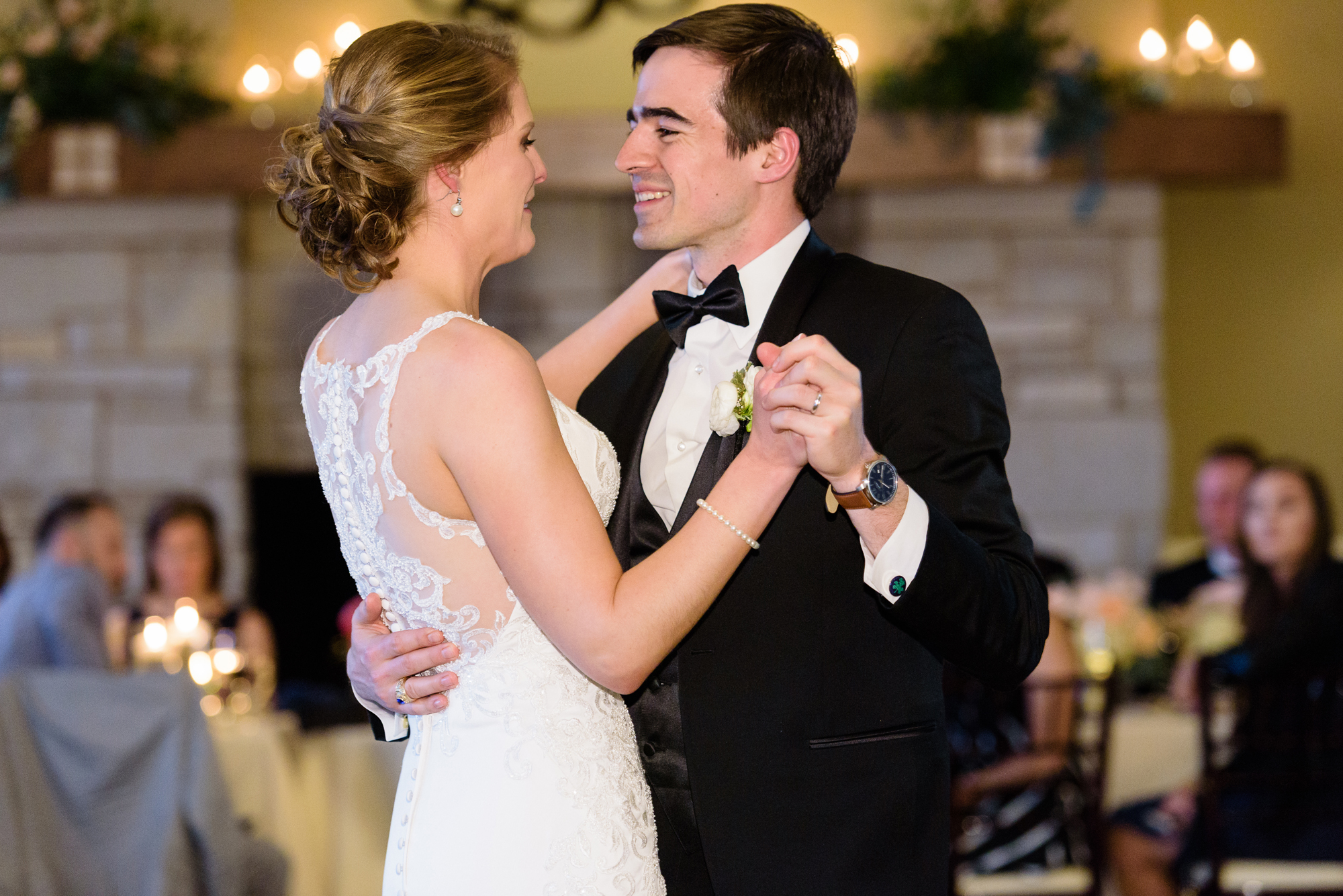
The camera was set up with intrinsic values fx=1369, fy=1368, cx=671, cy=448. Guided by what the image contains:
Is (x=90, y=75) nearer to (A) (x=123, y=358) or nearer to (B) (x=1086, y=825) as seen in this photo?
(A) (x=123, y=358)

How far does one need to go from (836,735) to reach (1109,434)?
175 inches

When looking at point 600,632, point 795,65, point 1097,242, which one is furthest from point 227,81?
point 600,632

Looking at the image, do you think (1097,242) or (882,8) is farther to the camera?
(882,8)

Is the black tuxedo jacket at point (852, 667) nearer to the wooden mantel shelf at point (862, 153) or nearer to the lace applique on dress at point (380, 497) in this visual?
the lace applique on dress at point (380, 497)

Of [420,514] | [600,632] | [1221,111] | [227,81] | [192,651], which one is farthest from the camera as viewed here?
[227,81]

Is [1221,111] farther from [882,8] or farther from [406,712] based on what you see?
[406,712]

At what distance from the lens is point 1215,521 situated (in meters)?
5.17

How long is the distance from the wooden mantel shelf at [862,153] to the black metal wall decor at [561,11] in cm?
105

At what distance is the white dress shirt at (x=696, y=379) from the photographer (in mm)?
1739

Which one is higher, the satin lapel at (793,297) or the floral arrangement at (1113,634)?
the satin lapel at (793,297)

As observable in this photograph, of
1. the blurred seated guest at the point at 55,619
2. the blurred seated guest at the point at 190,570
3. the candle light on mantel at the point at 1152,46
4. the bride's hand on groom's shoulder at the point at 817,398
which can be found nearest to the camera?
the bride's hand on groom's shoulder at the point at 817,398

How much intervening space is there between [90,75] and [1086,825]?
178 inches

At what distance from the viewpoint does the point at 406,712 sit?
162 cm

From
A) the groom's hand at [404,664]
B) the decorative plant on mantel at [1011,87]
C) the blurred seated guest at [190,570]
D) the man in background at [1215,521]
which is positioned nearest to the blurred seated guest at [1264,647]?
the man in background at [1215,521]
